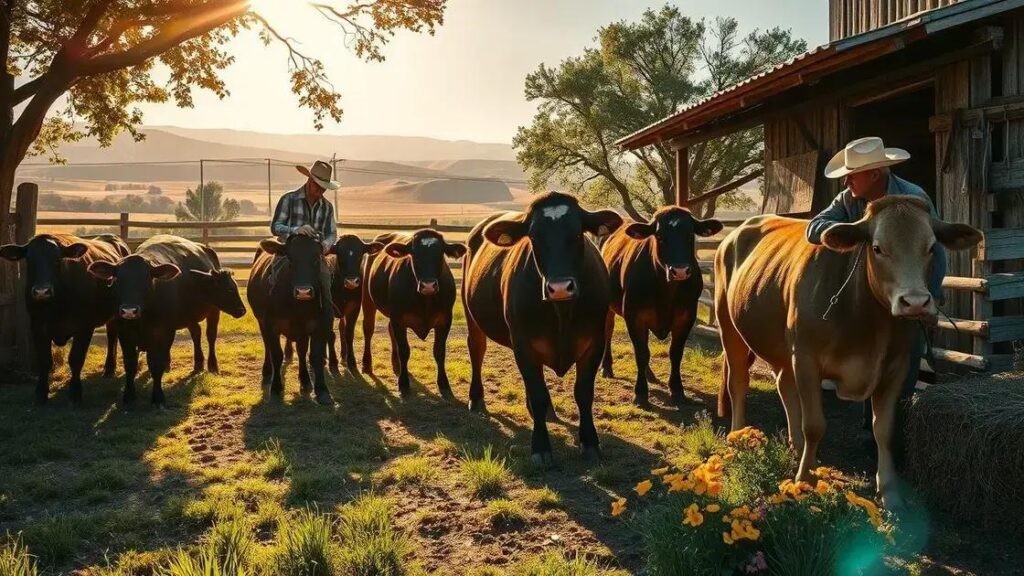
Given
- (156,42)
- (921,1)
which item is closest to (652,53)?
(921,1)

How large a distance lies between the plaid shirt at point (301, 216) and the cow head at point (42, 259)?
2243 mm

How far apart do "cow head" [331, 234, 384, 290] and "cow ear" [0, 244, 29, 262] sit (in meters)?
3.29

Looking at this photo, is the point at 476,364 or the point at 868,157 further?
the point at 476,364

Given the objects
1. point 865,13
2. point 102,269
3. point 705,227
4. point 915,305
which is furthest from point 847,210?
point 865,13

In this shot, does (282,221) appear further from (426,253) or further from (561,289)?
(561,289)

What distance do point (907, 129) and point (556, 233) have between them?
7288 mm

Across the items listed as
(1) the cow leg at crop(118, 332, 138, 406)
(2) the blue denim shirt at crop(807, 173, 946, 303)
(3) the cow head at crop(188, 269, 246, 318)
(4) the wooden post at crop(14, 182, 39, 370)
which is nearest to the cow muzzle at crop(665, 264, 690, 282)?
(2) the blue denim shirt at crop(807, 173, 946, 303)

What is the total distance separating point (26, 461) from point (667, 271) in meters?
5.87

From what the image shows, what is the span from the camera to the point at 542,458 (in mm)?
6023

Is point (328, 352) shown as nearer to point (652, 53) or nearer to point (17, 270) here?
point (17, 270)

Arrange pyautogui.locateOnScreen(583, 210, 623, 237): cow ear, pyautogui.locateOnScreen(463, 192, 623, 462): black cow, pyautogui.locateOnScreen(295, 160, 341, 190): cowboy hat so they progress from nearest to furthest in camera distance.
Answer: pyautogui.locateOnScreen(463, 192, 623, 462): black cow
pyautogui.locateOnScreen(583, 210, 623, 237): cow ear
pyautogui.locateOnScreen(295, 160, 341, 190): cowboy hat

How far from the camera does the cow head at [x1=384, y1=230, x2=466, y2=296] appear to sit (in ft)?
28.9

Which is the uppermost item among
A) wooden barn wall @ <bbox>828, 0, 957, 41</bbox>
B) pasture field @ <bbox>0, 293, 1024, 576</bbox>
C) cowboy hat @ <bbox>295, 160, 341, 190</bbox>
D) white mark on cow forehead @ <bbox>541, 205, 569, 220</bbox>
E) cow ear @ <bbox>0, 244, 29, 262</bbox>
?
wooden barn wall @ <bbox>828, 0, 957, 41</bbox>

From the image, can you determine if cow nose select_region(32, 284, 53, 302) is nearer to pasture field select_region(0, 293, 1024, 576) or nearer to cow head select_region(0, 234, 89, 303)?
Result: cow head select_region(0, 234, 89, 303)
